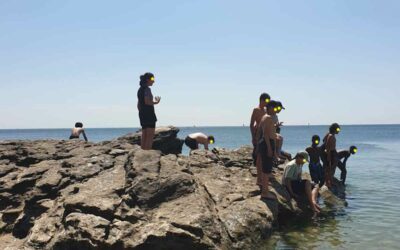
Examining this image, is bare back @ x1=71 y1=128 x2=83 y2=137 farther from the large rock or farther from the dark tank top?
the dark tank top

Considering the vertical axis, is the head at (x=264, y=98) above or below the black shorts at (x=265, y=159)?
above

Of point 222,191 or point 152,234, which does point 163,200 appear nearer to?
point 152,234

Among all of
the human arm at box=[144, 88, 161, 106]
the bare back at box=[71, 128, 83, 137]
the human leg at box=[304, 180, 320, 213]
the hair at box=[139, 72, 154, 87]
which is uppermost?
the hair at box=[139, 72, 154, 87]

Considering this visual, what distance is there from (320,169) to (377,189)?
4165mm

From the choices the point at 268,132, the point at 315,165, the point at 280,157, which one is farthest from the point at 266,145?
the point at 315,165

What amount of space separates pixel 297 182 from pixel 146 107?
5.16 metres

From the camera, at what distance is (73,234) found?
268 inches

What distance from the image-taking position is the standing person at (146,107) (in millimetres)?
10953

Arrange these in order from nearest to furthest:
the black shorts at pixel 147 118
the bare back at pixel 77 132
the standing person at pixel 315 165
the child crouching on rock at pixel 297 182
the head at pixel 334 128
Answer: the child crouching on rock at pixel 297 182, the black shorts at pixel 147 118, the head at pixel 334 128, the standing person at pixel 315 165, the bare back at pixel 77 132

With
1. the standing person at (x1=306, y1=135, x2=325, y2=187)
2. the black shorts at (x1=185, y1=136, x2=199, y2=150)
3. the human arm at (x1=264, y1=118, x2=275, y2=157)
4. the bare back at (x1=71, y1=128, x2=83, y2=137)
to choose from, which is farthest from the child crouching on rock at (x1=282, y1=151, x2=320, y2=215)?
the bare back at (x1=71, y1=128, x2=83, y2=137)

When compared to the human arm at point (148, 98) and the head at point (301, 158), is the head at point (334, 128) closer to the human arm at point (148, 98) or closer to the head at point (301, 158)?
the head at point (301, 158)

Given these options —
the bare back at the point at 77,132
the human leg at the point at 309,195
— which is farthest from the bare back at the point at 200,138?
the bare back at the point at 77,132

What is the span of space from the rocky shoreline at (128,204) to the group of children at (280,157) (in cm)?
36

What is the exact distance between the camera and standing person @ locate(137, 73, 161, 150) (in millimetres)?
10953
